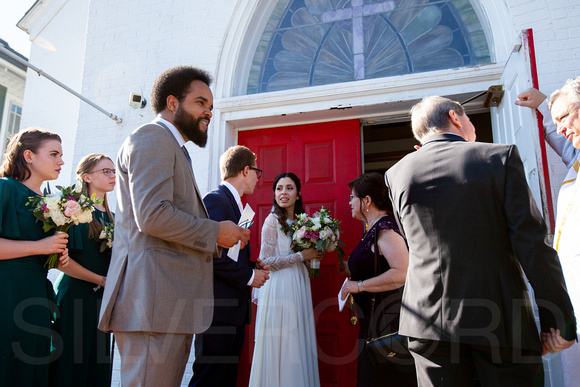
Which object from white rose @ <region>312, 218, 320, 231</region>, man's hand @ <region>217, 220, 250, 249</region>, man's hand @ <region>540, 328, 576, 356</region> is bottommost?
man's hand @ <region>540, 328, 576, 356</region>

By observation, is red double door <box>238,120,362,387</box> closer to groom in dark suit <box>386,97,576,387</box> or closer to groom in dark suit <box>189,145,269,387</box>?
groom in dark suit <box>189,145,269,387</box>

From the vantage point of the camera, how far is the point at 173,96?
8.89 feet

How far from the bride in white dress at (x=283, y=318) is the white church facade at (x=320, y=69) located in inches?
20.0

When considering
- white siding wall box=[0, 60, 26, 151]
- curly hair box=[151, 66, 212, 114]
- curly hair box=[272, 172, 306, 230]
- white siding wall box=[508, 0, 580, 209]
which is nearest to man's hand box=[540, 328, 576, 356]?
curly hair box=[151, 66, 212, 114]

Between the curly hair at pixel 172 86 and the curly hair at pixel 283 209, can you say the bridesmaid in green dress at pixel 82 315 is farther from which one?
the curly hair at pixel 283 209

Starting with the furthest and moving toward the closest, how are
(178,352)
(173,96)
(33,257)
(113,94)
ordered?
1. (113,94)
2. (33,257)
3. (173,96)
4. (178,352)

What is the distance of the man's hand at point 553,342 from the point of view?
193 cm

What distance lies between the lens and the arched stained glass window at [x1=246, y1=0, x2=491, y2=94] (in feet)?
16.5

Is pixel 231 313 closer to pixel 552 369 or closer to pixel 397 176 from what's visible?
pixel 397 176

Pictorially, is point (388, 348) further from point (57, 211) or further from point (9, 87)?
point (9, 87)

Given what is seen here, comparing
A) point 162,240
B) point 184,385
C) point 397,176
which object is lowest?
point 184,385

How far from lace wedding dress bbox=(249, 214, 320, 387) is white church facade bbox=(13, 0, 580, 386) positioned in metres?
0.50

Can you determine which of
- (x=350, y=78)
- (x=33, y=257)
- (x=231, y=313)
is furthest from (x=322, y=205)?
(x=33, y=257)

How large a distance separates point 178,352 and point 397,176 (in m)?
Result: 1.47
